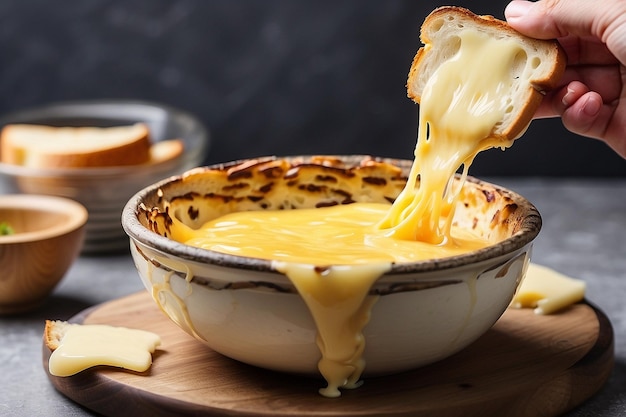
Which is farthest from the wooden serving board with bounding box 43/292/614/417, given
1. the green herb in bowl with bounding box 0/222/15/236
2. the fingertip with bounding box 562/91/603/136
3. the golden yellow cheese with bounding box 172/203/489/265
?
the green herb in bowl with bounding box 0/222/15/236

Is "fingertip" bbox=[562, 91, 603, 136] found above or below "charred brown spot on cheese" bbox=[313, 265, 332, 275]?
above

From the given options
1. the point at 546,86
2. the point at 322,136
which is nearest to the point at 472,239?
the point at 546,86

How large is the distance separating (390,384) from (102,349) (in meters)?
0.51

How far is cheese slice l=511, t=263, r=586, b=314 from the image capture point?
1.87 meters

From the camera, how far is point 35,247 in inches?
77.4

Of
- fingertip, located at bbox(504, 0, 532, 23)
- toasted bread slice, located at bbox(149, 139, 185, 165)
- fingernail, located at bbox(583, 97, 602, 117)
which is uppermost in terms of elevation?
fingertip, located at bbox(504, 0, 532, 23)

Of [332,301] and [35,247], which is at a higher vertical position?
[332,301]

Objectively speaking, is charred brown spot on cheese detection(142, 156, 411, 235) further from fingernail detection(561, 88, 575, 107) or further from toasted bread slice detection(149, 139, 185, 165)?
toasted bread slice detection(149, 139, 185, 165)

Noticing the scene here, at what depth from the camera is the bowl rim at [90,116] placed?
2.52 metres

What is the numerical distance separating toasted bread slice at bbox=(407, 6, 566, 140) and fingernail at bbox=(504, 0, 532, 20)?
4cm

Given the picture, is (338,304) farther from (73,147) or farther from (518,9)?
(73,147)

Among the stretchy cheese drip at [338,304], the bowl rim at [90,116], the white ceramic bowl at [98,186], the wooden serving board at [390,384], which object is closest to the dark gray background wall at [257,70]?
the bowl rim at [90,116]

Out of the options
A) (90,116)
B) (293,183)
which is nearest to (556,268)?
(293,183)

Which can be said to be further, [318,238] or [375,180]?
[375,180]
